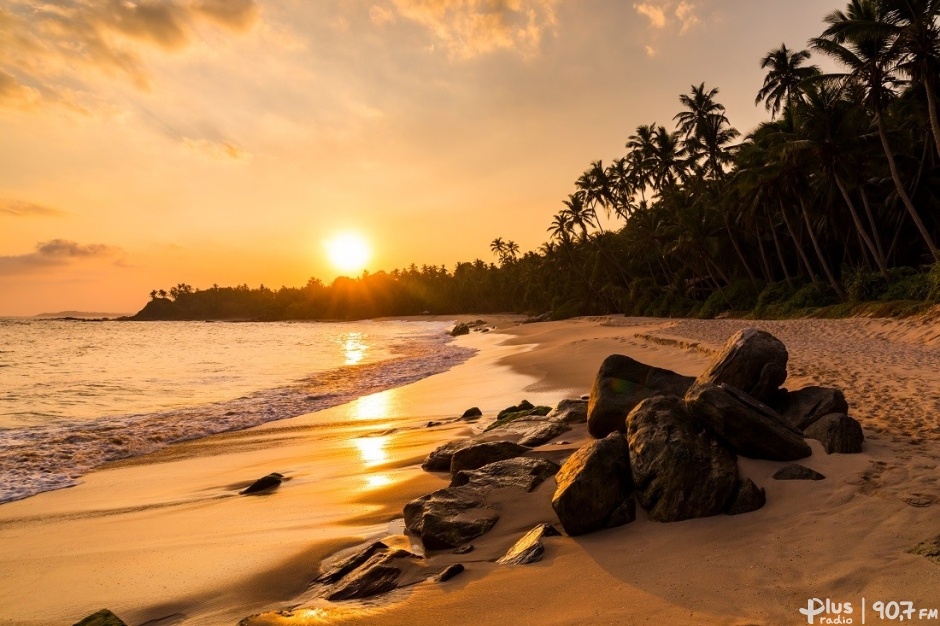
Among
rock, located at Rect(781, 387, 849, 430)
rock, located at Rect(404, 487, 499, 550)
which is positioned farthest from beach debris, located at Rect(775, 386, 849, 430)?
rock, located at Rect(404, 487, 499, 550)

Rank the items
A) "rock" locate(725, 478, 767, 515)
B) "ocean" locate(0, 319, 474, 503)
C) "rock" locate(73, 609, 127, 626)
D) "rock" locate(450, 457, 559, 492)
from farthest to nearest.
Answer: "ocean" locate(0, 319, 474, 503)
"rock" locate(450, 457, 559, 492)
"rock" locate(725, 478, 767, 515)
"rock" locate(73, 609, 127, 626)

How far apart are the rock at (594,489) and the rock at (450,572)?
1056 mm

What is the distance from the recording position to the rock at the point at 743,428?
5.22 m

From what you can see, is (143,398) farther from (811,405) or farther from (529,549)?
(811,405)

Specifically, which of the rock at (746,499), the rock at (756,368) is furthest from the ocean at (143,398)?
the rock at (756,368)

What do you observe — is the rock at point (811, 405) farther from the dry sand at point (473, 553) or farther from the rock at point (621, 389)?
the rock at point (621, 389)

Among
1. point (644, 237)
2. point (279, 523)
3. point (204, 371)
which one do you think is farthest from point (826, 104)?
point (204, 371)

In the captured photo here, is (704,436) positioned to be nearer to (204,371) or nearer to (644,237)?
(204,371)

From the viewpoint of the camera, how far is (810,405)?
6.50m

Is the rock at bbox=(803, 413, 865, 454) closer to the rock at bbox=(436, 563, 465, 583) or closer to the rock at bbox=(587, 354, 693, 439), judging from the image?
the rock at bbox=(587, 354, 693, 439)

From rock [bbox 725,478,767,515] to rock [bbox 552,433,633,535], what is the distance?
0.90 metres

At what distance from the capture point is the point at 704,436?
508 cm

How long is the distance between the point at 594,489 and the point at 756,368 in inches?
135

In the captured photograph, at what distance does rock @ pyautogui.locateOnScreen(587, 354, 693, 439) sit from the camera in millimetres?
7141
